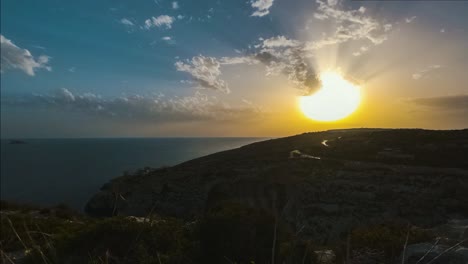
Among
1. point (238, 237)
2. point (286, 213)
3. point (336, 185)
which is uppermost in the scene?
point (238, 237)

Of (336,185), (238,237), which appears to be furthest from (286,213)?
(238,237)

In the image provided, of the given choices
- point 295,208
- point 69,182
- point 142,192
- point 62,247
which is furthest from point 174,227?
point 69,182

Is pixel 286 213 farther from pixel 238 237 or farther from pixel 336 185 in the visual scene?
pixel 238 237

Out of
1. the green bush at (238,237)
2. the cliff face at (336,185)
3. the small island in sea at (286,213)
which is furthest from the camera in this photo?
the cliff face at (336,185)

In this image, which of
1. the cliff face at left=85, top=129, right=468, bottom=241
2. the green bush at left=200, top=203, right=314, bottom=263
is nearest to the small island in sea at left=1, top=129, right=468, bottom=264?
the green bush at left=200, top=203, right=314, bottom=263

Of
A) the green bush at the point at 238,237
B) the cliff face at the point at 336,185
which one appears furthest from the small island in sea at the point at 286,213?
the cliff face at the point at 336,185

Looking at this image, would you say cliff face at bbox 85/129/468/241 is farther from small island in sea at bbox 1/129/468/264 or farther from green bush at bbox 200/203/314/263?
green bush at bbox 200/203/314/263

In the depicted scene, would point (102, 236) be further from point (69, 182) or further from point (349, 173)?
point (69, 182)

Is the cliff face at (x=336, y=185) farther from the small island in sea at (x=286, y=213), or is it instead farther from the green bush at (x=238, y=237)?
the green bush at (x=238, y=237)
